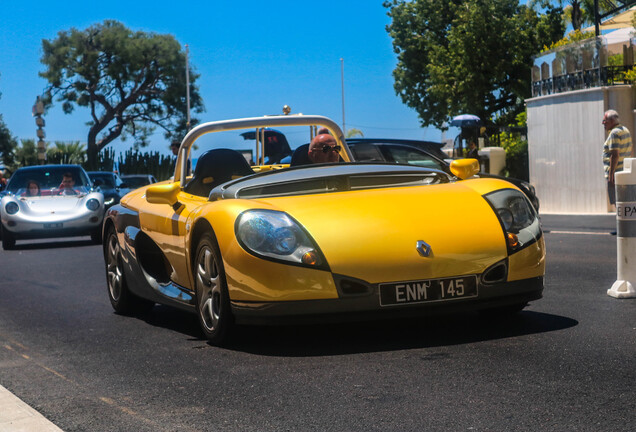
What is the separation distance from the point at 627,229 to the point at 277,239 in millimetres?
3248

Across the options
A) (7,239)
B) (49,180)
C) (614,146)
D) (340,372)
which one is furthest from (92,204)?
(340,372)

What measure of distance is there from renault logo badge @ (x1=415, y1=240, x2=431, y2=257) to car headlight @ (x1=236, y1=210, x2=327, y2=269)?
1.69ft

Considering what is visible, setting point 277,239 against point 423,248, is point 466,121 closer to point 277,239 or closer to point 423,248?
point 423,248

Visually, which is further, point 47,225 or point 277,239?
point 47,225

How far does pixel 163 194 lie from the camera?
702 centimetres

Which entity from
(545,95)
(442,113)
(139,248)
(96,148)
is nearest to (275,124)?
(139,248)

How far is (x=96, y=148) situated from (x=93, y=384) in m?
63.2

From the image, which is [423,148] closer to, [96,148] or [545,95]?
[545,95]

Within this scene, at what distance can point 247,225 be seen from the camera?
228 inches

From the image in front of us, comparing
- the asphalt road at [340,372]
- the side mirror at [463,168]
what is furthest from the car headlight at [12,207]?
the side mirror at [463,168]

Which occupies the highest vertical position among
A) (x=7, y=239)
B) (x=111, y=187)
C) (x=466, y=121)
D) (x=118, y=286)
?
(x=466, y=121)

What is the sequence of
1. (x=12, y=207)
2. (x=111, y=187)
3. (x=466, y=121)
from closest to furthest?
(x=12, y=207) → (x=111, y=187) → (x=466, y=121)

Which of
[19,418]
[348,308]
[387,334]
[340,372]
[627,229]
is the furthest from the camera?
[627,229]

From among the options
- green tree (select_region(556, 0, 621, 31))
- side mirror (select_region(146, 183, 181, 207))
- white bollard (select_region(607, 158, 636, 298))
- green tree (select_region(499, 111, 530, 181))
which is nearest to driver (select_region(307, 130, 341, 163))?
side mirror (select_region(146, 183, 181, 207))
